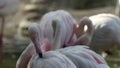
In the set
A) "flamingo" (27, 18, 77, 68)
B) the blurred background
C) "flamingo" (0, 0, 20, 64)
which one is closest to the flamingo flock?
"flamingo" (27, 18, 77, 68)

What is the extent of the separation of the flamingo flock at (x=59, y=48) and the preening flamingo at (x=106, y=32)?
0.24m

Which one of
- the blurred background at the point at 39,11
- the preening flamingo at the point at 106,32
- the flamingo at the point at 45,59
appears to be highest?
the flamingo at the point at 45,59

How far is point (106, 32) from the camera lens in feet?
15.6

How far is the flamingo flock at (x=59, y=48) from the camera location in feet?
10.4

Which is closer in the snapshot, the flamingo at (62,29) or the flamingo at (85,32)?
the flamingo at (62,29)

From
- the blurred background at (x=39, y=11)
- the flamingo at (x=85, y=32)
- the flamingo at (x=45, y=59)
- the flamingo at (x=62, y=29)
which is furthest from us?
the blurred background at (x=39, y=11)

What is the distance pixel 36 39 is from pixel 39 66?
24 centimetres

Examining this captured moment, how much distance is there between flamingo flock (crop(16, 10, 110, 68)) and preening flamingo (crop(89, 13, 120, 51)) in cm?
24

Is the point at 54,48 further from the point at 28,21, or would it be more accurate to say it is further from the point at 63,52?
the point at 28,21

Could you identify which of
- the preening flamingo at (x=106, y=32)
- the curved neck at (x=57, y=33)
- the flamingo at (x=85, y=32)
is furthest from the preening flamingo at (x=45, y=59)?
the preening flamingo at (x=106, y=32)

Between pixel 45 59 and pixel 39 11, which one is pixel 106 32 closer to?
pixel 45 59

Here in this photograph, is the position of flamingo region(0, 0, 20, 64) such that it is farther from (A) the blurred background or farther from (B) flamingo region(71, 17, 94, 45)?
(B) flamingo region(71, 17, 94, 45)

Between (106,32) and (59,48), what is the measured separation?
964 millimetres

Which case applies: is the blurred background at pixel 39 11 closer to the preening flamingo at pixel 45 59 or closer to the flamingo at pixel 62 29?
the flamingo at pixel 62 29
